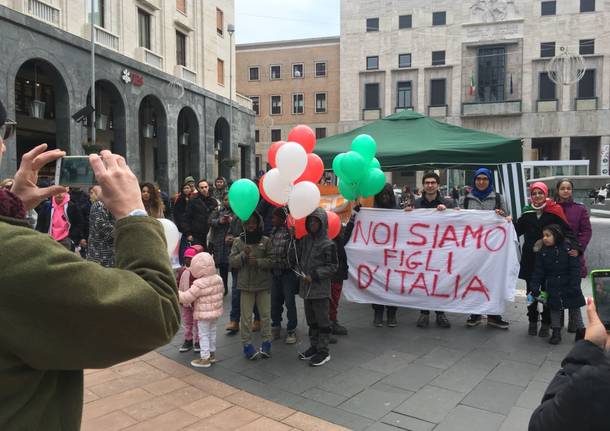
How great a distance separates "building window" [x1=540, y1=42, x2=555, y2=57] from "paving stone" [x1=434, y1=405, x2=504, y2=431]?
143 ft

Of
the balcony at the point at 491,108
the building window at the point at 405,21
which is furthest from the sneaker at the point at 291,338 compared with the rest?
the building window at the point at 405,21

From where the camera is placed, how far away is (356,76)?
146 feet

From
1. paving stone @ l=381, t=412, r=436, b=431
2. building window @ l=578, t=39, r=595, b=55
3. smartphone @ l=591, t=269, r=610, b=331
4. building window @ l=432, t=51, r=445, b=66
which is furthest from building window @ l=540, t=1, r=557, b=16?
smartphone @ l=591, t=269, r=610, b=331

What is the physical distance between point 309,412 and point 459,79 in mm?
42823

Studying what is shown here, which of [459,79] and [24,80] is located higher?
[459,79]

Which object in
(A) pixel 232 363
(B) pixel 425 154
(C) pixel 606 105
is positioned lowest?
(A) pixel 232 363

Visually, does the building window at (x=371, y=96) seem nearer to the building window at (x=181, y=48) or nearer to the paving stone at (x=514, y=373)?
the building window at (x=181, y=48)

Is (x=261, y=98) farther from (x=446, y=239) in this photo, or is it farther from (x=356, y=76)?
(x=446, y=239)

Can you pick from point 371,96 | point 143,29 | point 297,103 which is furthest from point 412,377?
point 297,103

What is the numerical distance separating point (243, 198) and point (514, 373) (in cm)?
332

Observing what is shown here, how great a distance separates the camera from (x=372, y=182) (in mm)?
6426

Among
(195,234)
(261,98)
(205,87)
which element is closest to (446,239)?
(195,234)

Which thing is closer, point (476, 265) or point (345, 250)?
point (476, 265)

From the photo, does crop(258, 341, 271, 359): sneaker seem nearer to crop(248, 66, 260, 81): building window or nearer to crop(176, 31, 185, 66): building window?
crop(176, 31, 185, 66): building window
